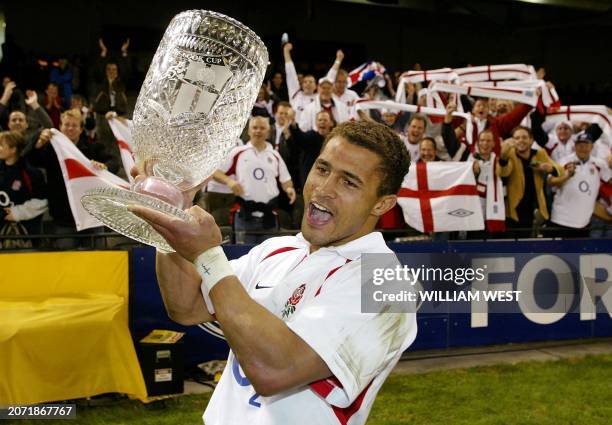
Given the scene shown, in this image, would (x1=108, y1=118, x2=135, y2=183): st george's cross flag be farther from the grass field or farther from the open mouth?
the open mouth

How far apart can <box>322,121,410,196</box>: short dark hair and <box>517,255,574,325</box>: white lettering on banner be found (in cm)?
606

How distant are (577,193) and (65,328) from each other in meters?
6.65

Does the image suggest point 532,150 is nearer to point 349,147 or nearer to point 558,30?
point 349,147

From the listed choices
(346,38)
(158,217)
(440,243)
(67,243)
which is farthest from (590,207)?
(346,38)

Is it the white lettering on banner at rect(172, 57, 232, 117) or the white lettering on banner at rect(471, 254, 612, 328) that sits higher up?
the white lettering on banner at rect(172, 57, 232, 117)

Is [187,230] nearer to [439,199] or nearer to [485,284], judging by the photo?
[485,284]

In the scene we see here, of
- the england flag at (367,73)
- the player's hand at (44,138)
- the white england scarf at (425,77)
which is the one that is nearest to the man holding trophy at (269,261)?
the player's hand at (44,138)

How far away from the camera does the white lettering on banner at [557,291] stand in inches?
310

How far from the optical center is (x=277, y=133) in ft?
31.3

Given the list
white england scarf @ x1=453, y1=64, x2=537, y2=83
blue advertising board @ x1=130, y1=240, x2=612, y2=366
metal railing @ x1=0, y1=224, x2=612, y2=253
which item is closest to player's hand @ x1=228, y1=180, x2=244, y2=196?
metal railing @ x1=0, y1=224, x2=612, y2=253

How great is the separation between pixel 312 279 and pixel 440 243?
5.72 m

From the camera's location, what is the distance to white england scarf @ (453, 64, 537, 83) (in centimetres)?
1009

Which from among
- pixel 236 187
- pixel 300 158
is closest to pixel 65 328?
pixel 236 187

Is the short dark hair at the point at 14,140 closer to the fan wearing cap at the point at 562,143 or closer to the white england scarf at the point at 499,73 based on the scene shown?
the white england scarf at the point at 499,73
